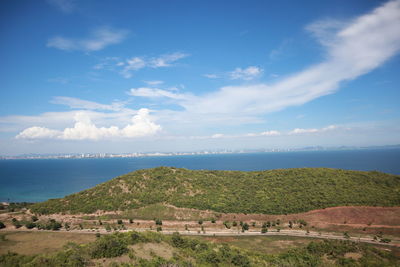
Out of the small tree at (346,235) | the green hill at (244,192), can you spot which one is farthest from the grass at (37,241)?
the small tree at (346,235)

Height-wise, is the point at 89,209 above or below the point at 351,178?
below

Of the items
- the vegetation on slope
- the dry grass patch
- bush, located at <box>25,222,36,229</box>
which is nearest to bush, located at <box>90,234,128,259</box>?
the vegetation on slope

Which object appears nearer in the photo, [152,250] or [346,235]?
[152,250]

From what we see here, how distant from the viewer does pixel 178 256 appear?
26.3m

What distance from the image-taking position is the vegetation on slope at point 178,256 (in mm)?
22542

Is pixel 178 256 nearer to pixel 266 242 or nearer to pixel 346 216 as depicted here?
pixel 266 242

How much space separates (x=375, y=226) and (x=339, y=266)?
31152mm

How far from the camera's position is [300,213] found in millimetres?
55094

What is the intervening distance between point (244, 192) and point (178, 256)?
146 feet

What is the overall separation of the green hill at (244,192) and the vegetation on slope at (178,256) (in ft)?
87.4

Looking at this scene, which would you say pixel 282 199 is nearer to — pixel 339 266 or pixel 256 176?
pixel 256 176

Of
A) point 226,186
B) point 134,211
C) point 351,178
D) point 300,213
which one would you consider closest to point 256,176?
point 226,186

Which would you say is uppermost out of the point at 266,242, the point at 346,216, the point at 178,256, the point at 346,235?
the point at 178,256

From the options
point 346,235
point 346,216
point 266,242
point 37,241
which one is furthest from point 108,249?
point 346,216
